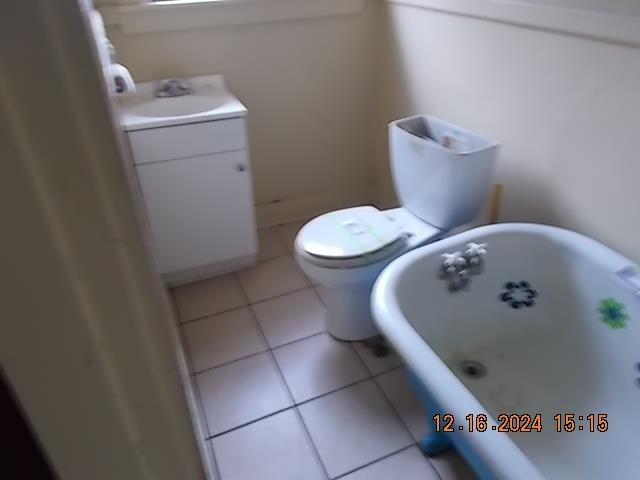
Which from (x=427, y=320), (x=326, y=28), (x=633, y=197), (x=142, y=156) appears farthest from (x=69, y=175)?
(x=326, y=28)

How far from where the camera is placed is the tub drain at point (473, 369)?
1438 millimetres

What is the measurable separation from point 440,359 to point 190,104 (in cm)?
143

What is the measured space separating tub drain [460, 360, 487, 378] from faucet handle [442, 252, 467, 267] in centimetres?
32

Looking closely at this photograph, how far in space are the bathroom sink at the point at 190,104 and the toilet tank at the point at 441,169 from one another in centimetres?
63

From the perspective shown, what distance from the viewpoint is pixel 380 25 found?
86.8 inches

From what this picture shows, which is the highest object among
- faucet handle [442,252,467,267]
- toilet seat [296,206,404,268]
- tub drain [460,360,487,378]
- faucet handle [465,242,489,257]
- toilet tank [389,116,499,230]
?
toilet tank [389,116,499,230]

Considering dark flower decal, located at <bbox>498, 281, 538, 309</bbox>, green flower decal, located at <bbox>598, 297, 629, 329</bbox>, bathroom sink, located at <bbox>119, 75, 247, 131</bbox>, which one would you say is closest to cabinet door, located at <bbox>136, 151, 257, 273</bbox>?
bathroom sink, located at <bbox>119, 75, 247, 131</bbox>

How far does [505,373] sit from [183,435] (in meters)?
1.27

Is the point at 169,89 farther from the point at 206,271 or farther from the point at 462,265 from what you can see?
the point at 462,265

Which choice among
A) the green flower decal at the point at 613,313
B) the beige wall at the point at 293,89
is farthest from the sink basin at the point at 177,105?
the green flower decal at the point at 613,313

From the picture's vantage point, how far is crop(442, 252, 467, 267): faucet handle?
140 cm

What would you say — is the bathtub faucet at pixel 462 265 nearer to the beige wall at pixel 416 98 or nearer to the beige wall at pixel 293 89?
the beige wall at pixel 416 98

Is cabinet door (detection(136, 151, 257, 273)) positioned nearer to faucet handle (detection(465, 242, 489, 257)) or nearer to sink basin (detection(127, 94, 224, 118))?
sink basin (detection(127, 94, 224, 118))

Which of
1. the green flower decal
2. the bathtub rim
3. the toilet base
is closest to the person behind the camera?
the bathtub rim
